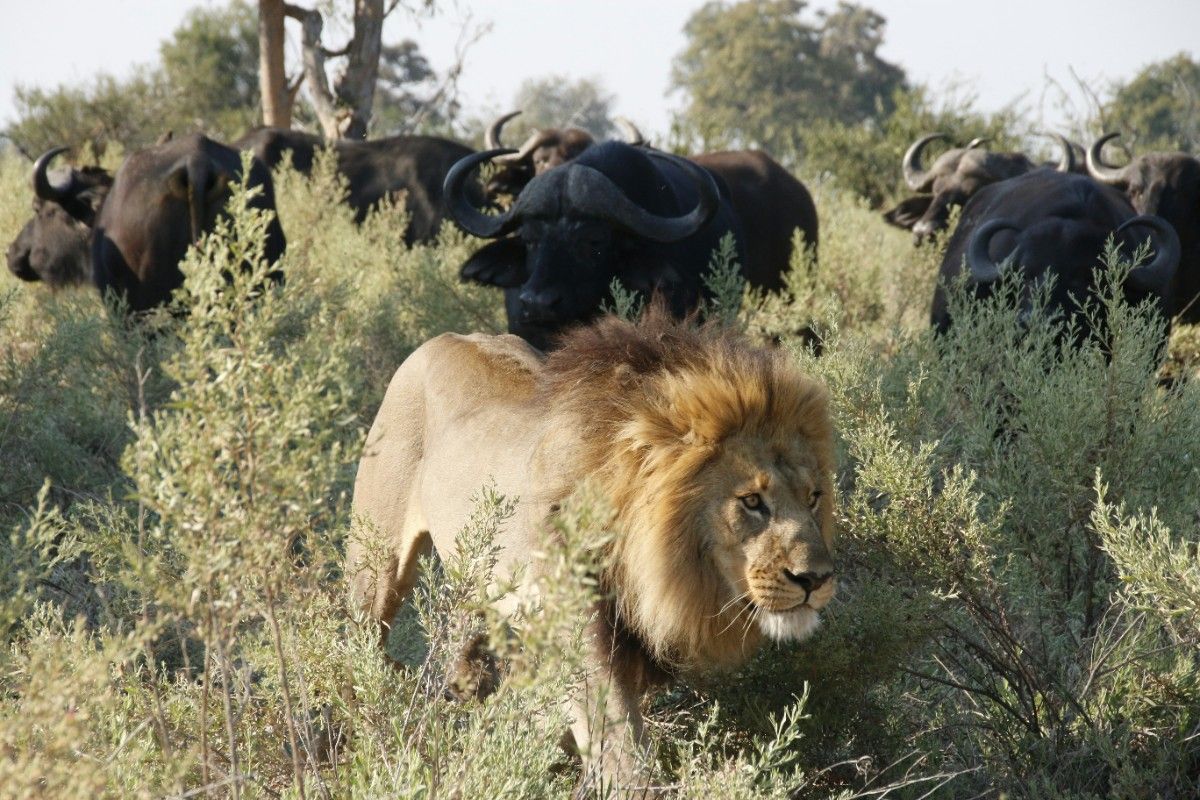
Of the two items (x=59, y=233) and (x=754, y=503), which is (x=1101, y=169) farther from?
(x=754, y=503)

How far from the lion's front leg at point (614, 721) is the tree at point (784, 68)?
41.2m

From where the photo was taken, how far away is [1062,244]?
25.5 ft

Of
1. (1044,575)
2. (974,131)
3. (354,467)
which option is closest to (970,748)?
(1044,575)

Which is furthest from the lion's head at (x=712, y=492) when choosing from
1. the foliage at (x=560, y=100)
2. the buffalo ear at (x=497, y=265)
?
the foliage at (x=560, y=100)

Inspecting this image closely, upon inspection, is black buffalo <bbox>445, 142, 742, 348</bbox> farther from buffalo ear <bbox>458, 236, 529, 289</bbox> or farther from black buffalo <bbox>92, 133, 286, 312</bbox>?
black buffalo <bbox>92, 133, 286, 312</bbox>

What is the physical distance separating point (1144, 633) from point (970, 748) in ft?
2.15

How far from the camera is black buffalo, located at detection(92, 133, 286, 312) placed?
9523 mm

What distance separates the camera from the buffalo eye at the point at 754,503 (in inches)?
140

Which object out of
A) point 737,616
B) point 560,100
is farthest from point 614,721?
point 560,100

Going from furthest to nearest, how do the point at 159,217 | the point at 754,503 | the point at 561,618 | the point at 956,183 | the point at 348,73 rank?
1. the point at 348,73
2. the point at 956,183
3. the point at 159,217
4. the point at 754,503
5. the point at 561,618

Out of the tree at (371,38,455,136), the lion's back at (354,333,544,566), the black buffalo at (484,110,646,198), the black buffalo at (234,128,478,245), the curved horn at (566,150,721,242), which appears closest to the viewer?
the lion's back at (354,333,544,566)

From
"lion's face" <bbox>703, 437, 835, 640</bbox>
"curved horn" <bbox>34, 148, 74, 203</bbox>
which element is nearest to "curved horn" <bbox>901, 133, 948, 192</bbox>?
"curved horn" <bbox>34, 148, 74, 203</bbox>

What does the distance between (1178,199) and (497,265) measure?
221 inches

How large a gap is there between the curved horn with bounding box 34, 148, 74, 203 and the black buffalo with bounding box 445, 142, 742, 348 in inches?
178
